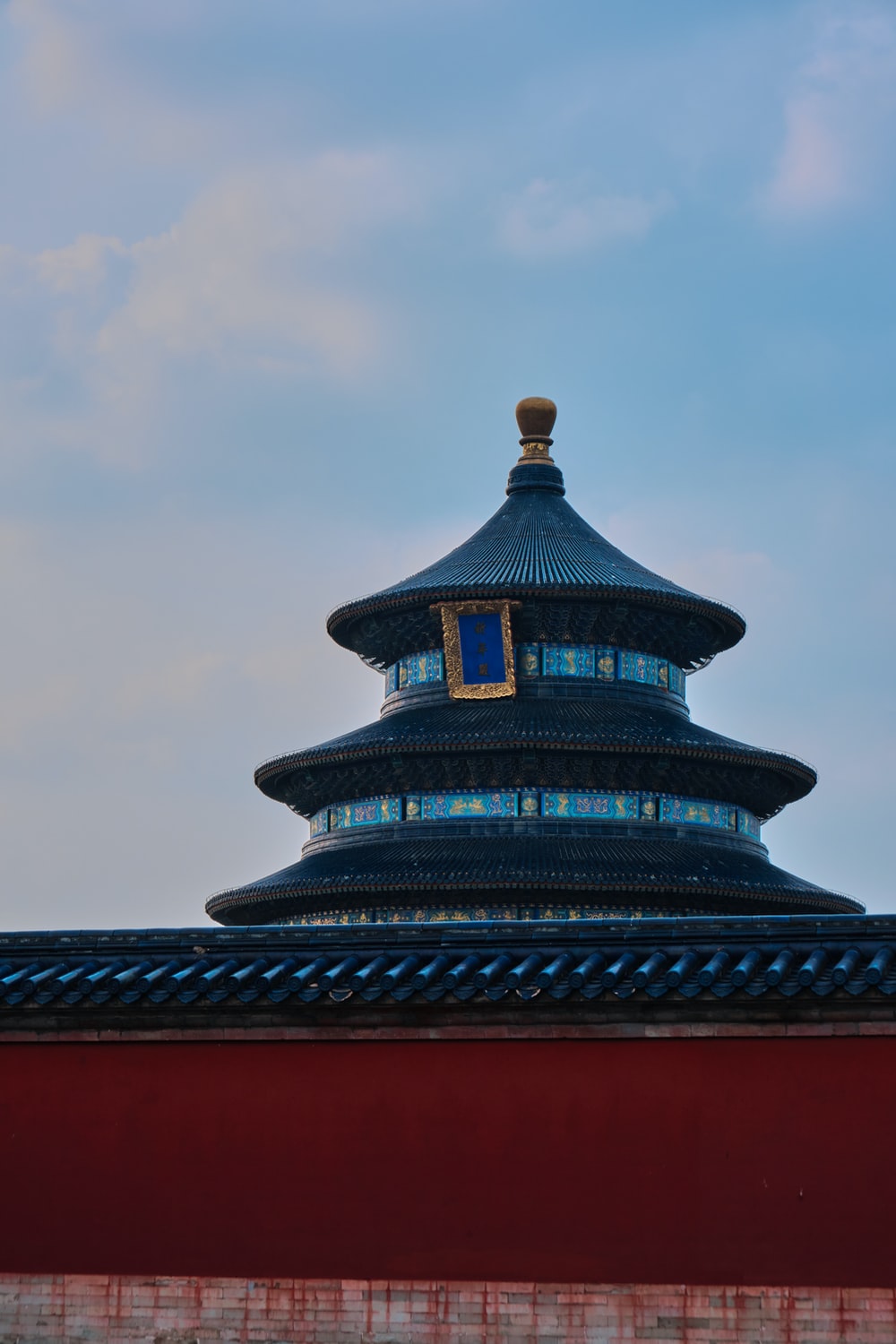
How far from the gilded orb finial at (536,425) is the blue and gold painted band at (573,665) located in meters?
4.80

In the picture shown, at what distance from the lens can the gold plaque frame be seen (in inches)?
1183

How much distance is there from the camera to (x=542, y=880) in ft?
87.5

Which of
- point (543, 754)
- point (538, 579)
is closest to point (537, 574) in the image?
point (538, 579)

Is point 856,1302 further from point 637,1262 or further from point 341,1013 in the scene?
point 341,1013

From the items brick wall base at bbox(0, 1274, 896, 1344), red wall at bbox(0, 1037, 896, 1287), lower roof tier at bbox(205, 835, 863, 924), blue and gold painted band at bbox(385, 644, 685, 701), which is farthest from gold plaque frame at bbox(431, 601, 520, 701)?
brick wall base at bbox(0, 1274, 896, 1344)

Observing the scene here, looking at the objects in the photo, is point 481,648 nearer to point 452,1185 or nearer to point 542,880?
point 542,880

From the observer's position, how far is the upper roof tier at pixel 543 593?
30.5 metres

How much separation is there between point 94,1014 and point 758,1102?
5.21m

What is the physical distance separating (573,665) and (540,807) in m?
2.80

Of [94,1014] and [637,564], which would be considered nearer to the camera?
[94,1014]

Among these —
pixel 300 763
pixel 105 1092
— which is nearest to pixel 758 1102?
pixel 105 1092

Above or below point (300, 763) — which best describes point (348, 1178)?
below

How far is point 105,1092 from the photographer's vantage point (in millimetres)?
15094

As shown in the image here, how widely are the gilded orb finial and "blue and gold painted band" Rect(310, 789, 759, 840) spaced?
7689 millimetres
